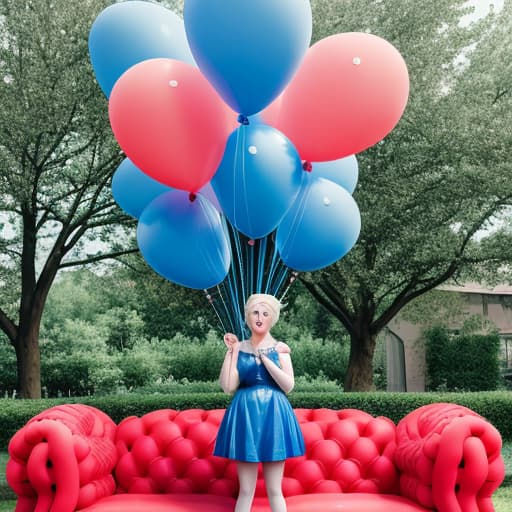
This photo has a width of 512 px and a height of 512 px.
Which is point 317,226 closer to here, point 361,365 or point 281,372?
point 281,372

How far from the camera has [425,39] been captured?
879 cm

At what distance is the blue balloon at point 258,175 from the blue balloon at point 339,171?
24.4 inches

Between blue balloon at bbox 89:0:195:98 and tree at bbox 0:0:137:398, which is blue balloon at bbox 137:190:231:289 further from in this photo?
tree at bbox 0:0:137:398

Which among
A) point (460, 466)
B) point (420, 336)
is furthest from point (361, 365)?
point (460, 466)

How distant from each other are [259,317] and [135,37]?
62.2 inches

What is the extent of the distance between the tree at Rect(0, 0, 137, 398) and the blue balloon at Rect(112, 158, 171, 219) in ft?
14.1

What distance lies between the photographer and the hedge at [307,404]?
7402 mm

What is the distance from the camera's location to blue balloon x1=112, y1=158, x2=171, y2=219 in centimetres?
394

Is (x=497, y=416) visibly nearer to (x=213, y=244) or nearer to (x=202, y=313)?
A: (x=213, y=244)

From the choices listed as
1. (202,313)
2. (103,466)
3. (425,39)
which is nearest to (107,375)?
(202,313)

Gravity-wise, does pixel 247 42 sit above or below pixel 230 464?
above

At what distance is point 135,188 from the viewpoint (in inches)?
156

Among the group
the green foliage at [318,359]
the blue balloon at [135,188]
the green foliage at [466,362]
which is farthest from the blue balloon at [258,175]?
the green foliage at [318,359]

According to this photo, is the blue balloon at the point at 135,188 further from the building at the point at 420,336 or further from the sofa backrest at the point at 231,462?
the building at the point at 420,336
